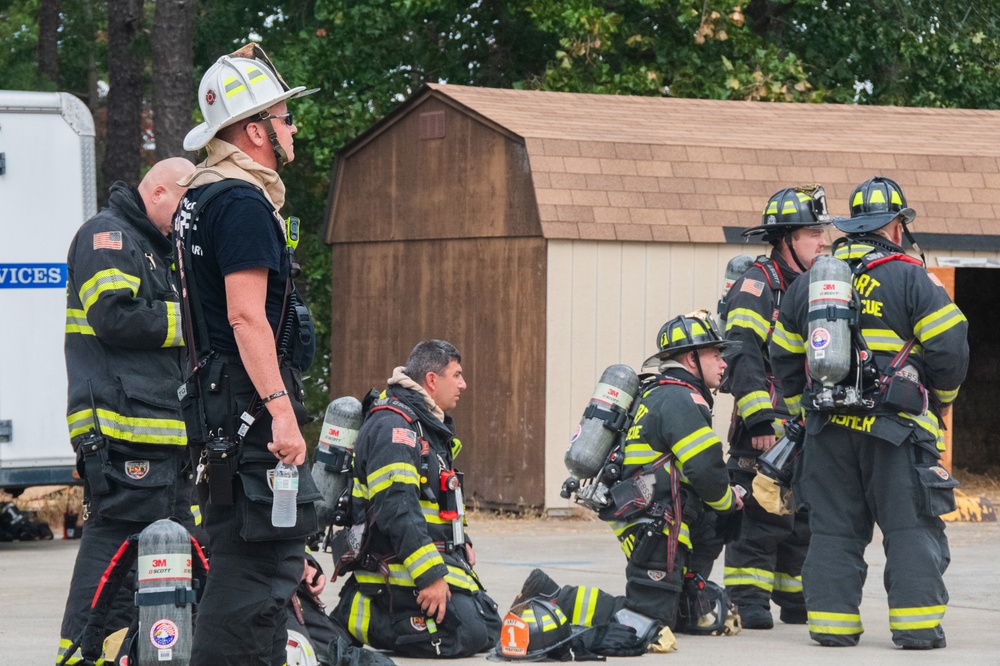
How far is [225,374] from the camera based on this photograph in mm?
4762

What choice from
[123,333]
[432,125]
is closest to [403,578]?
[123,333]

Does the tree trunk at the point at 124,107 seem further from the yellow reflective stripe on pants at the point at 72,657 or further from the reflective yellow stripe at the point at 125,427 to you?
the yellow reflective stripe on pants at the point at 72,657

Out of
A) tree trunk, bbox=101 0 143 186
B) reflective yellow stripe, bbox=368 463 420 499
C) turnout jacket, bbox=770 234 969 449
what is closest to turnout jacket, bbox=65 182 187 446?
reflective yellow stripe, bbox=368 463 420 499

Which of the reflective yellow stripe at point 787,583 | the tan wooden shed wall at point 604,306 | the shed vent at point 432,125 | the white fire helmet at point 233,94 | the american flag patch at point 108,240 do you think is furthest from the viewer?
the shed vent at point 432,125

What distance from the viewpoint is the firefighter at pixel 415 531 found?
22.8ft

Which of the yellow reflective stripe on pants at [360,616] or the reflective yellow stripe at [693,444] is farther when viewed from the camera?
the reflective yellow stripe at [693,444]

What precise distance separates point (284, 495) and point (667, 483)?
318cm

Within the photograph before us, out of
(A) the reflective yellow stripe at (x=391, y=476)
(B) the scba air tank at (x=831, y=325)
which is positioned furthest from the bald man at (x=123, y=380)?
(B) the scba air tank at (x=831, y=325)

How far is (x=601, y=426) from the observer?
7641mm

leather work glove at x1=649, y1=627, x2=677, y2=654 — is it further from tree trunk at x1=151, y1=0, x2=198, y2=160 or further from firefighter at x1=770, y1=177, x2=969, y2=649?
tree trunk at x1=151, y1=0, x2=198, y2=160

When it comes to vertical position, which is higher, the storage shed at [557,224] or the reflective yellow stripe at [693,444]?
the storage shed at [557,224]

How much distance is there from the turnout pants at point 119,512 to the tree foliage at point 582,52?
11.3 m

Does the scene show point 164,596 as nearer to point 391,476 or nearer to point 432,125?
point 391,476

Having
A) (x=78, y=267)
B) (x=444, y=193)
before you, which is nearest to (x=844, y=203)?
(x=444, y=193)
